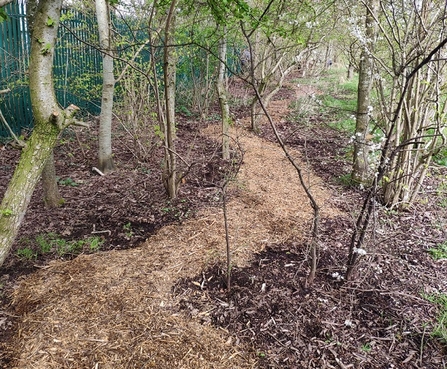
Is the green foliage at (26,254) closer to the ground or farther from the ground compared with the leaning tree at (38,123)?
closer to the ground

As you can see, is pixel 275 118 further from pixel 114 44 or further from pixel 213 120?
pixel 114 44

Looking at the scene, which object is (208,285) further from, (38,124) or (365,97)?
(365,97)

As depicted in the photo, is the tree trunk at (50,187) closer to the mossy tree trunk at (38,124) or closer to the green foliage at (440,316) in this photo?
the mossy tree trunk at (38,124)

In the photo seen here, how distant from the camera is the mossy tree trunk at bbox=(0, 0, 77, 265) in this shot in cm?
212

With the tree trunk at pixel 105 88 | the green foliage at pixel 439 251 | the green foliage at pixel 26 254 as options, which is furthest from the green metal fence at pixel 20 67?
the green foliage at pixel 439 251

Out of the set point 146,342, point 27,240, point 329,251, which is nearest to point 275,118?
point 329,251

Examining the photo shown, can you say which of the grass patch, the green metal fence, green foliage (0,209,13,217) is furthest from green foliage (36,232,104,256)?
the grass patch

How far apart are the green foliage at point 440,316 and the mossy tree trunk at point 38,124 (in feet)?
10.1

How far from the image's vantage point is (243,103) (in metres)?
10.3

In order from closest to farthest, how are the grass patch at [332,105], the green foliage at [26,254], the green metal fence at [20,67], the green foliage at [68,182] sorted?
the green foliage at [26,254]
the green foliage at [68,182]
the green metal fence at [20,67]
the grass patch at [332,105]

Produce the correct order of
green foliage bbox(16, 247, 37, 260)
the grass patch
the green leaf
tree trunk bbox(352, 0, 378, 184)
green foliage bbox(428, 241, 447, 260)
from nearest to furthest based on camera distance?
the green leaf
green foliage bbox(16, 247, 37, 260)
green foliage bbox(428, 241, 447, 260)
tree trunk bbox(352, 0, 378, 184)
the grass patch

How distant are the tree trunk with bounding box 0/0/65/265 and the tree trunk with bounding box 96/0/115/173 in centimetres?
248

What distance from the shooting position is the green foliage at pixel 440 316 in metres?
2.49

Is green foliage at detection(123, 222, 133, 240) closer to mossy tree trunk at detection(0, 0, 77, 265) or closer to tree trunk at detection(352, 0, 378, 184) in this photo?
mossy tree trunk at detection(0, 0, 77, 265)
